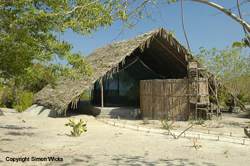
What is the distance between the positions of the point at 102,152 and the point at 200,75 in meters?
8.83

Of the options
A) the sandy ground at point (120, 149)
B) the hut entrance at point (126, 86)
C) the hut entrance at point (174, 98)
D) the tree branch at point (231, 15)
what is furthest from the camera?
the hut entrance at point (126, 86)

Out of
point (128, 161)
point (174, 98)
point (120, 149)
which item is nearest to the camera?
point (128, 161)

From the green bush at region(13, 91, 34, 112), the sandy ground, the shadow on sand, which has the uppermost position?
the green bush at region(13, 91, 34, 112)

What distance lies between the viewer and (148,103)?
37.6 ft

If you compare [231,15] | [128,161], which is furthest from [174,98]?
[231,15]

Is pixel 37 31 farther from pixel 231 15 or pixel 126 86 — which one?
pixel 126 86

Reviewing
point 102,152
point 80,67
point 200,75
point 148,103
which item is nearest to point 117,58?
point 148,103

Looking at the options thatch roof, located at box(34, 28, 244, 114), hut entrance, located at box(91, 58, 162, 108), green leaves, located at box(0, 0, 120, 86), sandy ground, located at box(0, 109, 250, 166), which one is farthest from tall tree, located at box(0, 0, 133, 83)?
hut entrance, located at box(91, 58, 162, 108)

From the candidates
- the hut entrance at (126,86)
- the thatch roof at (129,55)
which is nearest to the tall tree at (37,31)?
the thatch roof at (129,55)

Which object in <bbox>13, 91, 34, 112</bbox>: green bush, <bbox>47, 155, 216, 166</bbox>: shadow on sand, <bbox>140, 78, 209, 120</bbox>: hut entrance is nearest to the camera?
<bbox>47, 155, 216, 166</bbox>: shadow on sand

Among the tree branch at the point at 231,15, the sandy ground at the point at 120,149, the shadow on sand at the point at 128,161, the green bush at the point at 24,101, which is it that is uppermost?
the tree branch at the point at 231,15

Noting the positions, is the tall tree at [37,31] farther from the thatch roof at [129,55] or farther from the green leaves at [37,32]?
the thatch roof at [129,55]

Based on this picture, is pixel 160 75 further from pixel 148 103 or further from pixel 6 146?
pixel 6 146

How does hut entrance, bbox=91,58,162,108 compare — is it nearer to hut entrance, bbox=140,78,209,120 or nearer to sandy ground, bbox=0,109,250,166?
hut entrance, bbox=140,78,209,120
